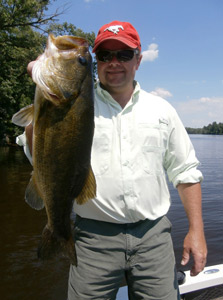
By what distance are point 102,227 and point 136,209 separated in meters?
0.35

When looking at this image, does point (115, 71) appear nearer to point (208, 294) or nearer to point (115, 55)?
point (115, 55)

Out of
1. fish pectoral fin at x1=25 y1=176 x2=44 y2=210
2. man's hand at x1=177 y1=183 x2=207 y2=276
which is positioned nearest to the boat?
man's hand at x1=177 y1=183 x2=207 y2=276

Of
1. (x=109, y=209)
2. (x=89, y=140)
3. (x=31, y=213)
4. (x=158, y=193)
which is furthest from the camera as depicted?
(x=31, y=213)

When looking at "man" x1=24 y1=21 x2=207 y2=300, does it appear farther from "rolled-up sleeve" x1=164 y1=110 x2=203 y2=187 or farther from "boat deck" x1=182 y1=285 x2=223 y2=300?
"boat deck" x1=182 y1=285 x2=223 y2=300

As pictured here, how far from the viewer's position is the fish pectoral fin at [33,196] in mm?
2301

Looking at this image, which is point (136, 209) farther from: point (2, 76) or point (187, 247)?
point (2, 76)

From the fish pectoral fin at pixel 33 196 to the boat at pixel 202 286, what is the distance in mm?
2304

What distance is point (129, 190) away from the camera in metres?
2.47

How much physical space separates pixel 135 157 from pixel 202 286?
2.28 m

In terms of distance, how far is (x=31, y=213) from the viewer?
1041cm

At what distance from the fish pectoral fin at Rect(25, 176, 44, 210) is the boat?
7.56 ft

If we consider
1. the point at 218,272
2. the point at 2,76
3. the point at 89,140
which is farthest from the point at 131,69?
the point at 2,76

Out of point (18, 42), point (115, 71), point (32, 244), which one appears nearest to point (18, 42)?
point (18, 42)

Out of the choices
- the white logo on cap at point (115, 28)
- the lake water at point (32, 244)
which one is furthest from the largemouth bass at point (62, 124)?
the lake water at point (32, 244)
